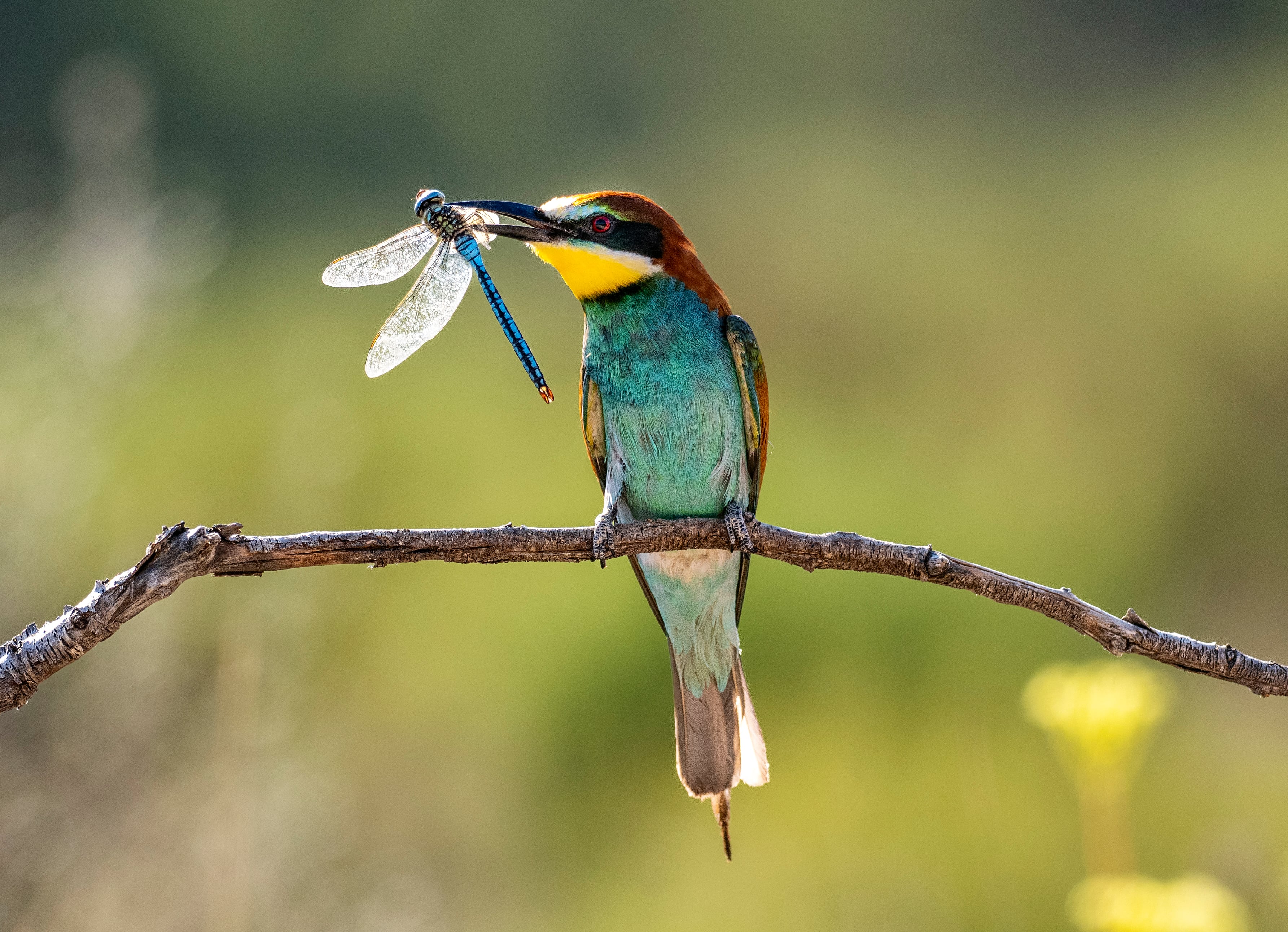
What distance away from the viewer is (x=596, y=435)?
1.47m

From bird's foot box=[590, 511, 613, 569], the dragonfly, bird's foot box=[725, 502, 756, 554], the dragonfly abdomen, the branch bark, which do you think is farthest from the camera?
the dragonfly

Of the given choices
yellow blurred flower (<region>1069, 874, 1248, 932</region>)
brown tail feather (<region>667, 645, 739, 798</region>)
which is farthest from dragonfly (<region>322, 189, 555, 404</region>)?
yellow blurred flower (<region>1069, 874, 1248, 932</region>)

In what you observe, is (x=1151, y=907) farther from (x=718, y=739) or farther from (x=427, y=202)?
(x=427, y=202)

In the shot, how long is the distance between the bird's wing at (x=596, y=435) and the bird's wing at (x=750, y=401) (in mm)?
140

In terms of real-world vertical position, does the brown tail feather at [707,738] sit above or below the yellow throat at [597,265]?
below

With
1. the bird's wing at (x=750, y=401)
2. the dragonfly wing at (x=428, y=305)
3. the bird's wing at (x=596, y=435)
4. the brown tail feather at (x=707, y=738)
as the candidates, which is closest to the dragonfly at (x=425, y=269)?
the dragonfly wing at (x=428, y=305)

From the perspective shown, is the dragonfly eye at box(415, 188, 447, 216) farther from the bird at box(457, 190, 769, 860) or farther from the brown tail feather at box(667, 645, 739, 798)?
the brown tail feather at box(667, 645, 739, 798)

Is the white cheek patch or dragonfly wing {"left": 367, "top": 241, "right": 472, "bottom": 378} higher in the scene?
the white cheek patch

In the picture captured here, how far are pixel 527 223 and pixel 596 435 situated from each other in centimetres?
31

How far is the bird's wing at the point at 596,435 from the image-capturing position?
4.75 ft

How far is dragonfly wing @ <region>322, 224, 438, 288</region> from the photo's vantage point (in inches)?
54.3

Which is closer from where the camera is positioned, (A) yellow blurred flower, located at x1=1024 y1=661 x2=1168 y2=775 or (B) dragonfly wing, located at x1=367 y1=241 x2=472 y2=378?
(A) yellow blurred flower, located at x1=1024 y1=661 x2=1168 y2=775

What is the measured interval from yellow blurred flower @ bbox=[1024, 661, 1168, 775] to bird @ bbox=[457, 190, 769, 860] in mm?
368

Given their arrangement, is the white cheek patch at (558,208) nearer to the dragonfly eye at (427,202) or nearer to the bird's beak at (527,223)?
the bird's beak at (527,223)
